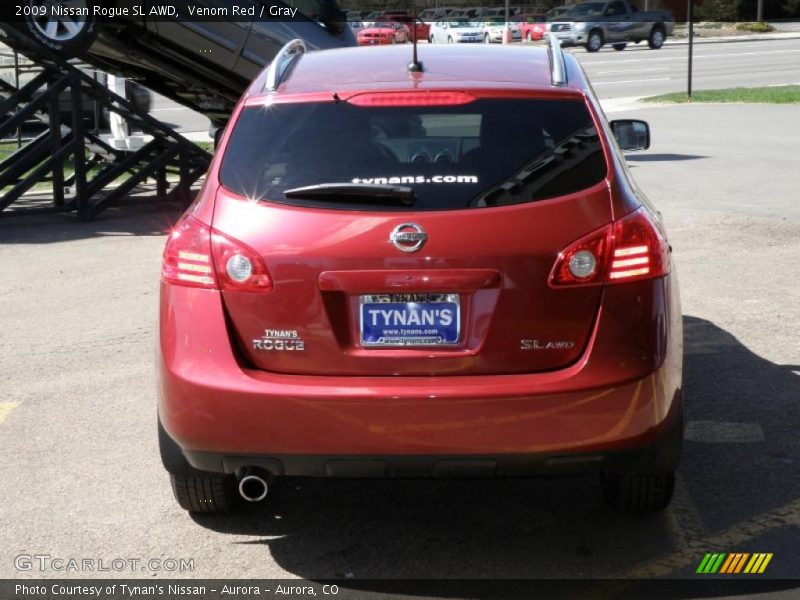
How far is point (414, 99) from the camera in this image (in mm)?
4355

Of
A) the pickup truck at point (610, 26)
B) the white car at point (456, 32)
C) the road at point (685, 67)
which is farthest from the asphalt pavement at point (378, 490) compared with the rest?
the white car at point (456, 32)

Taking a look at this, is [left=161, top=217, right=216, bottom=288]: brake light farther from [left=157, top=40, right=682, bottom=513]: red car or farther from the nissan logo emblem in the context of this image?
the nissan logo emblem

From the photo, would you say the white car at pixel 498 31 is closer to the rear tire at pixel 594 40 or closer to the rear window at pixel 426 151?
the rear tire at pixel 594 40

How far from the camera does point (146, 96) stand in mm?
21328

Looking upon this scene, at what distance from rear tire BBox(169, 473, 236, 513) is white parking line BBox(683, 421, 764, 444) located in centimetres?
213

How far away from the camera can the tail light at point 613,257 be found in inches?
158

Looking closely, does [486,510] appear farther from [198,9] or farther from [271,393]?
[198,9]

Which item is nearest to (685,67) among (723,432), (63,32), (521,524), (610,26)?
(610,26)

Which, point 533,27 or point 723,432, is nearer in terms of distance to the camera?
point 723,432

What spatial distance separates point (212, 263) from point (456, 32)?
153ft

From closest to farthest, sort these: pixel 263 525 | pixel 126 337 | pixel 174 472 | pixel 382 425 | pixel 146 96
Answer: pixel 382 425, pixel 174 472, pixel 263 525, pixel 126 337, pixel 146 96

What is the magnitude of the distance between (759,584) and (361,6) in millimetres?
60912

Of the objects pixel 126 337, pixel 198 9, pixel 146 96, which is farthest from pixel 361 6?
pixel 126 337

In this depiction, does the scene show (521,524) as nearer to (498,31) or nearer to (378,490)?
(378,490)
